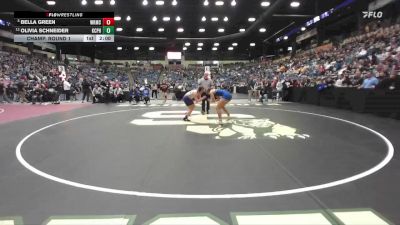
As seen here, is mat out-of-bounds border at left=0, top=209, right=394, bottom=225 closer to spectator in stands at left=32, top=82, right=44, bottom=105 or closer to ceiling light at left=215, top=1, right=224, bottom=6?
spectator in stands at left=32, top=82, right=44, bottom=105

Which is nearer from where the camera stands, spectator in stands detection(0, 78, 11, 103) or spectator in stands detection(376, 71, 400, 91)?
spectator in stands detection(376, 71, 400, 91)

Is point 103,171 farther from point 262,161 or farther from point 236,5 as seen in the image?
point 236,5

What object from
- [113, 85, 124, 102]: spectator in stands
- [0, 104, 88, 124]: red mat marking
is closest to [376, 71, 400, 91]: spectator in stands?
[0, 104, 88, 124]: red mat marking

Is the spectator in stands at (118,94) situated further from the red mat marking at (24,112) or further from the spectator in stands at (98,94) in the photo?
the red mat marking at (24,112)

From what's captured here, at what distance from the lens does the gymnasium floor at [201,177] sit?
3633 mm

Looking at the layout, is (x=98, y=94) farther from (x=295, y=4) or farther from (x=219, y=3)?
(x=295, y=4)

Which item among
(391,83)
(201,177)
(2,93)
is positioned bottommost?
(201,177)
